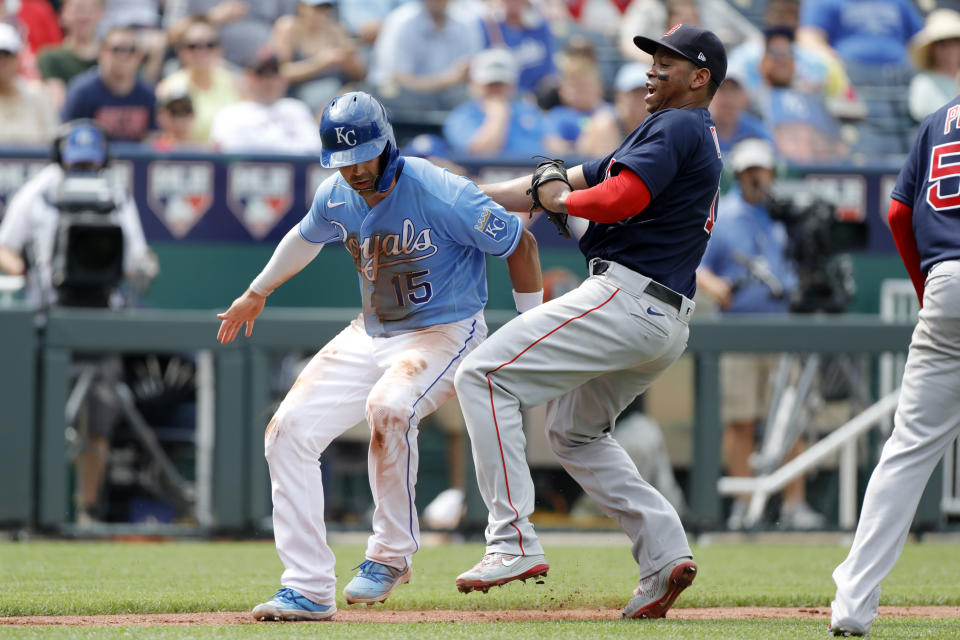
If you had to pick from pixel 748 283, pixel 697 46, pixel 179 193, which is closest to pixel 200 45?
pixel 179 193

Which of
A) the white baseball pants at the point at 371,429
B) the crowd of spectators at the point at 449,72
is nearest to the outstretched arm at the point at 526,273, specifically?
the white baseball pants at the point at 371,429

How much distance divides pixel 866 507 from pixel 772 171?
506cm

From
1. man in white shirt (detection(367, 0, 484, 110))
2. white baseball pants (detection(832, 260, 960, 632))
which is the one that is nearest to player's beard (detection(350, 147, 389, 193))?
white baseball pants (detection(832, 260, 960, 632))

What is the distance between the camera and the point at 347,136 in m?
4.23

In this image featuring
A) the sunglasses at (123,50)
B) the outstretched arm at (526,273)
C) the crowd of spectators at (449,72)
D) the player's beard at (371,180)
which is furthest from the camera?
the crowd of spectators at (449,72)

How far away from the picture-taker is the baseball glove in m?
4.21

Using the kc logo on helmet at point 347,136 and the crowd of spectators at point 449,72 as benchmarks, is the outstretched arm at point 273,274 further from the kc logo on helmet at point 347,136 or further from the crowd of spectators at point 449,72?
the crowd of spectators at point 449,72

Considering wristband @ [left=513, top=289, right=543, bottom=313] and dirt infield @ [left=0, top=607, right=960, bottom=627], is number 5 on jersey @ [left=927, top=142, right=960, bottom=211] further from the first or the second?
dirt infield @ [left=0, top=607, right=960, bottom=627]

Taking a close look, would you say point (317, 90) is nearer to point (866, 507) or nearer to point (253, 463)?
point (253, 463)

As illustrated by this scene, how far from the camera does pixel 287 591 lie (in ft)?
13.9

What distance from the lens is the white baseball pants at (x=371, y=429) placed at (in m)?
4.27

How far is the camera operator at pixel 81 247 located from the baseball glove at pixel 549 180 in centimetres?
380

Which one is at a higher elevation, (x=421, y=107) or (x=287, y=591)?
(x=421, y=107)

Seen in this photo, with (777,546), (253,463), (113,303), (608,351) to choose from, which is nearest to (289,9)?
(113,303)
